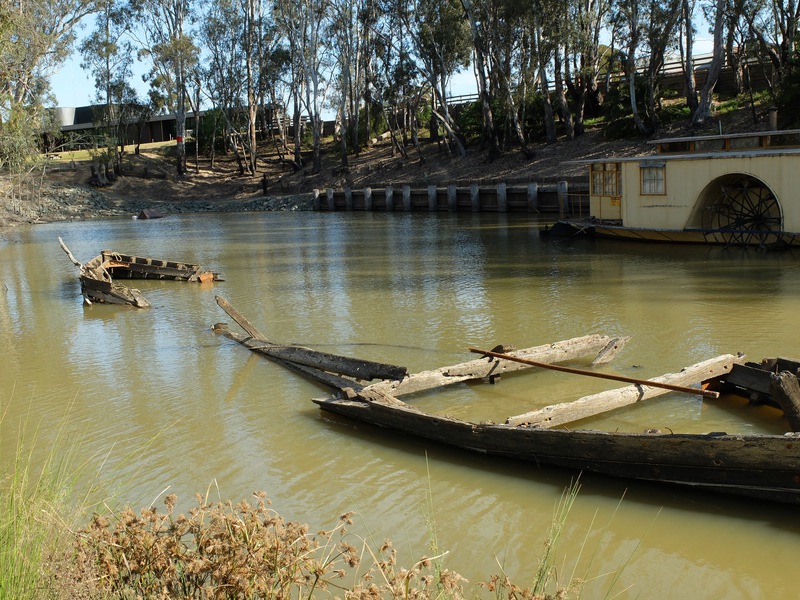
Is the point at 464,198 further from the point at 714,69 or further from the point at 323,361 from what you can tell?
the point at 323,361

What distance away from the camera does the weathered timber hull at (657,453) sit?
6.71 meters

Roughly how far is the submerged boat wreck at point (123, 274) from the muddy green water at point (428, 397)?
0.51 metres

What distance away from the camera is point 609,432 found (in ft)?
24.6

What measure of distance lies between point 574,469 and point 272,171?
199ft

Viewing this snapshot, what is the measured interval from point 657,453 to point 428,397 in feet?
13.3

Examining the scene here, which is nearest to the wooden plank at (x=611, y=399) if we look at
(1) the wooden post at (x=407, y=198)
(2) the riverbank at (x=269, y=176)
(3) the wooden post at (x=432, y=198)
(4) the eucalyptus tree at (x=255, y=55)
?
(2) the riverbank at (x=269, y=176)

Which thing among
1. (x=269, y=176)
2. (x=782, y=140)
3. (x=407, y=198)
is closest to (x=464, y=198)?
(x=407, y=198)

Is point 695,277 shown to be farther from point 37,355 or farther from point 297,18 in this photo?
point 297,18

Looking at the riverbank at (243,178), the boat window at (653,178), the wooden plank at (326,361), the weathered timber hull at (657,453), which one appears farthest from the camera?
the riverbank at (243,178)

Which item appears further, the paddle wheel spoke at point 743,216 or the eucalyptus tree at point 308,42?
the eucalyptus tree at point 308,42

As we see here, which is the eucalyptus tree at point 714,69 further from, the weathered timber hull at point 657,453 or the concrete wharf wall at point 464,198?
the weathered timber hull at point 657,453

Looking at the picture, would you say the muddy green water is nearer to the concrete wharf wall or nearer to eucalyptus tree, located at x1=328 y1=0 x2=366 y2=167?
the concrete wharf wall

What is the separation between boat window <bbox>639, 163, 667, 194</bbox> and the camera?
79.9 ft

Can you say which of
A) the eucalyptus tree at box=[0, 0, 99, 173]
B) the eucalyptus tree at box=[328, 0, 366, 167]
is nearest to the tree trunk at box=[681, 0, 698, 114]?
the eucalyptus tree at box=[328, 0, 366, 167]
